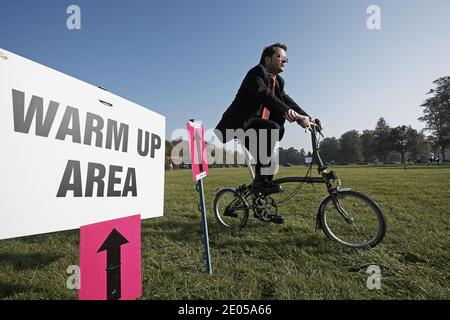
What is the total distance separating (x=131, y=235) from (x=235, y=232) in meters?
2.15

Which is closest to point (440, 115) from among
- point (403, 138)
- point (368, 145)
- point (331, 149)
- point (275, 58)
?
point (403, 138)

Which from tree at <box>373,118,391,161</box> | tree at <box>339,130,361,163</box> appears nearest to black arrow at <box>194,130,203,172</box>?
tree at <box>373,118,391,161</box>

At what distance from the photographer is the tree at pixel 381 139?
8364 cm

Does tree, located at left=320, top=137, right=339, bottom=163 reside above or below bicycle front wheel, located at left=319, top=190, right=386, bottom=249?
above

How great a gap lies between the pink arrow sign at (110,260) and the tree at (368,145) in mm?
100225

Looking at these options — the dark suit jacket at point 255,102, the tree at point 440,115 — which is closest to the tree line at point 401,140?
the tree at point 440,115

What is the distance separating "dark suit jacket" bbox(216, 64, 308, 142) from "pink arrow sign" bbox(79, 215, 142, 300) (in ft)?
7.72

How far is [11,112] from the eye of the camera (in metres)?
1.53

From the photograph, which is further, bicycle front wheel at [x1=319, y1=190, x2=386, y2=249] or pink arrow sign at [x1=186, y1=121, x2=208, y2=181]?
bicycle front wheel at [x1=319, y1=190, x2=386, y2=249]

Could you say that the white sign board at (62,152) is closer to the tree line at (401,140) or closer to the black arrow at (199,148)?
the black arrow at (199,148)

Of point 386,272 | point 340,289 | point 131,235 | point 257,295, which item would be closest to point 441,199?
point 386,272

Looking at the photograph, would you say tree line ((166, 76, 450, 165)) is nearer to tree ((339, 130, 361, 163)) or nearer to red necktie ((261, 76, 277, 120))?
tree ((339, 130, 361, 163))

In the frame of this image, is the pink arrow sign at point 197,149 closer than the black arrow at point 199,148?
Yes

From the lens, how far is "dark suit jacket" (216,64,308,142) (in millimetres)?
3516
